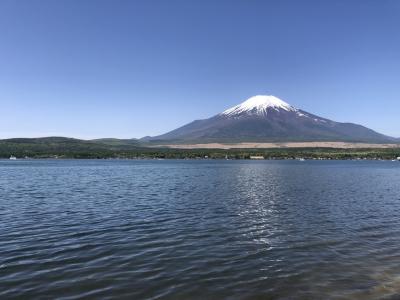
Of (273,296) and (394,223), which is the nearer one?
(273,296)

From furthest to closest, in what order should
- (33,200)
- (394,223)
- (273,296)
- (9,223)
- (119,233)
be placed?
(33,200) → (394,223) → (9,223) → (119,233) → (273,296)

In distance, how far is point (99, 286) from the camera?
15430mm

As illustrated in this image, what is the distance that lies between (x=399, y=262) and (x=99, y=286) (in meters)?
14.3

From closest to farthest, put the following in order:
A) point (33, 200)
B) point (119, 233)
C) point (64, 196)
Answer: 1. point (119, 233)
2. point (33, 200)
3. point (64, 196)

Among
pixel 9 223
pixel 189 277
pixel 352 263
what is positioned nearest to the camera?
pixel 189 277

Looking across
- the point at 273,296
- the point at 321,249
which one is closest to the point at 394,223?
the point at 321,249

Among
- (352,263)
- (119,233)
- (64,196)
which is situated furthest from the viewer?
(64,196)

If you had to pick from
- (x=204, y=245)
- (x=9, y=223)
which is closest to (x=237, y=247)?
(x=204, y=245)

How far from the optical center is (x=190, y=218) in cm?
3117

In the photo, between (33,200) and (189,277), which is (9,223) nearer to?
(33,200)

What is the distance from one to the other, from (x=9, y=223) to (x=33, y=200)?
13.7 meters

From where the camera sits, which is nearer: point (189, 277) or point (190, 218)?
point (189, 277)

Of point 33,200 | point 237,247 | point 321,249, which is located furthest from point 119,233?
point 33,200

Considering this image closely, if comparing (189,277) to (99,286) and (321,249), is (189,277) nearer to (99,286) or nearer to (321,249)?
(99,286)
